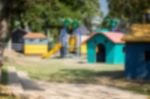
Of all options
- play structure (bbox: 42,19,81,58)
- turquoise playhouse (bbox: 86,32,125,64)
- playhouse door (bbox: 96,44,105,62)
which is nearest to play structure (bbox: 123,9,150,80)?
turquoise playhouse (bbox: 86,32,125,64)

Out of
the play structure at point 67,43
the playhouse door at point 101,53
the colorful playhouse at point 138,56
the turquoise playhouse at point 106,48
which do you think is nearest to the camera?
the colorful playhouse at point 138,56

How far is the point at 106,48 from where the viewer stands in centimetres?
3069

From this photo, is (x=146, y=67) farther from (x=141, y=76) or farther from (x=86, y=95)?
(x=86, y=95)

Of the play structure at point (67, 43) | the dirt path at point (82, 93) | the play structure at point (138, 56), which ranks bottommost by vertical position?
the dirt path at point (82, 93)

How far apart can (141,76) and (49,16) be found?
34786 mm

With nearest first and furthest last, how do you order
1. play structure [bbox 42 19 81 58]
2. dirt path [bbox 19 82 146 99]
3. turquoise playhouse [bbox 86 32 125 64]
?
1. dirt path [bbox 19 82 146 99]
2. turquoise playhouse [bbox 86 32 125 64]
3. play structure [bbox 42 19 81 58]

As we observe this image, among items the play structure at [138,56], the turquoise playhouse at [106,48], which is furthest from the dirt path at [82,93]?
the turquoise playhouse at [106,48]

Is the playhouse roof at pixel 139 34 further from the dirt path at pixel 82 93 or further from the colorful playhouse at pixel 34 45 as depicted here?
the colorful playhouse at pixel 34 45

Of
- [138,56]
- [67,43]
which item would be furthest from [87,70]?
[67,43]

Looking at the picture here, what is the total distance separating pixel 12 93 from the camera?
11.3m

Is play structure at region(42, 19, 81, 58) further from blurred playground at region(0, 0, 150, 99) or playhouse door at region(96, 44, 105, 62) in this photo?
playhouse door at region(96, 44, 105, 62)

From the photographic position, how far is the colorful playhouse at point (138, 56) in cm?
1877

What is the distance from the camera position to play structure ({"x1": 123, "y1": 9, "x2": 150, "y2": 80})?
1877 cm

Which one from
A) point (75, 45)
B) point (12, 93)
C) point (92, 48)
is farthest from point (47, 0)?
point (75, 45)
